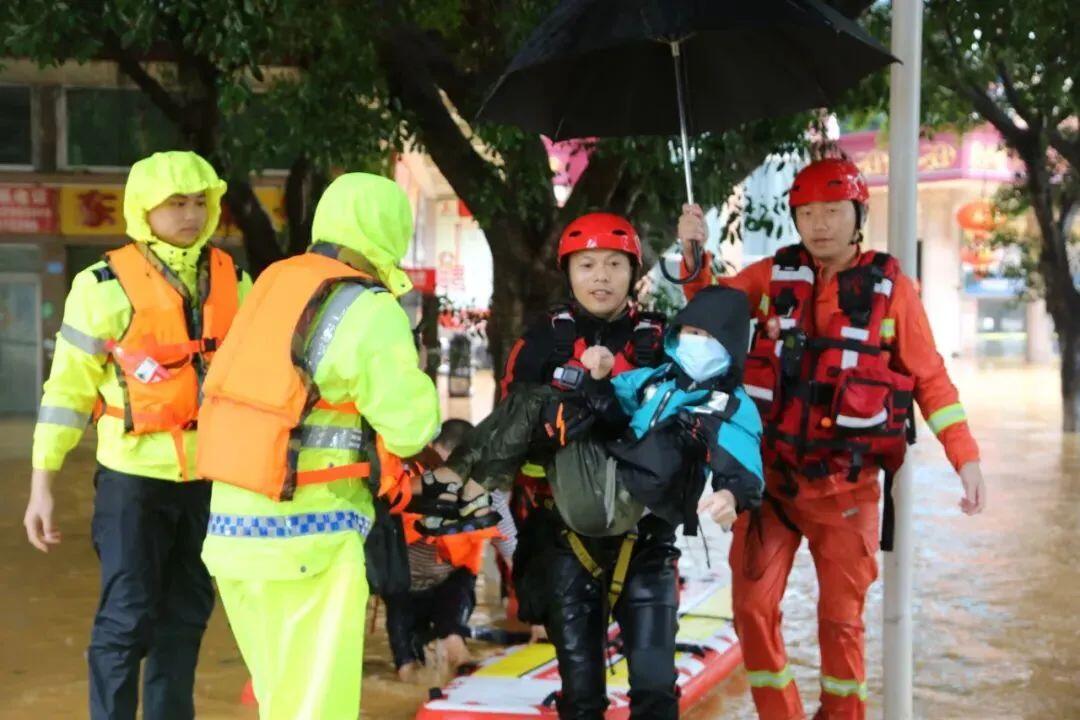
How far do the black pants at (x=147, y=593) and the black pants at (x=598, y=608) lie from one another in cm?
128

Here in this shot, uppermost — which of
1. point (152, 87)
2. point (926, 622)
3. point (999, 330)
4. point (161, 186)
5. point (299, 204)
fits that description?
point (152, 87)

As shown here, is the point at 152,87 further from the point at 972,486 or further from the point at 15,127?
the point at 15,127

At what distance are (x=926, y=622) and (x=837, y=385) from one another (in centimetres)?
354

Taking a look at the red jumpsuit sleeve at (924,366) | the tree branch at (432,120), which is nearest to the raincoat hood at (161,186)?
the red jumpsuit sleeve at (924,366)

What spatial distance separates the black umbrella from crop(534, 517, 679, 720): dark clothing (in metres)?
1.28

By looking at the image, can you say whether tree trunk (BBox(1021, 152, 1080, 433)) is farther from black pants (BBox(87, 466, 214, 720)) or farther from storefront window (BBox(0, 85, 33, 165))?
→ black pants (BBox(87, 466, 214, 720))

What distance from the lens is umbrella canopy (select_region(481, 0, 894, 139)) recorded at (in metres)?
4.60

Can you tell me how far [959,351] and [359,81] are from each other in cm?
4020

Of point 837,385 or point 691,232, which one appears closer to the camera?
point 837,385

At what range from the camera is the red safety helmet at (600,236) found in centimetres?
441

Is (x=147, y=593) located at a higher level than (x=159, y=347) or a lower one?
lower

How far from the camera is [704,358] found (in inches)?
158

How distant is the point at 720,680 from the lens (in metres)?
6.20

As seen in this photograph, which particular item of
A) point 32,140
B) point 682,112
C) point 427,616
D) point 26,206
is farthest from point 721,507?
point 32,140
